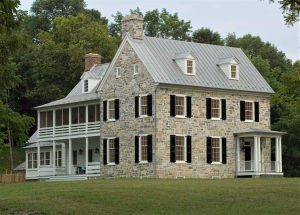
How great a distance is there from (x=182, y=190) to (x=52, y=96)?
137 feet

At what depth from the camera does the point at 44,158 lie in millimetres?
61031

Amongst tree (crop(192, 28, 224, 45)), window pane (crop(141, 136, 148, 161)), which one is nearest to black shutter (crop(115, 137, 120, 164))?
window pane (crop(141, 136, 148, 161))

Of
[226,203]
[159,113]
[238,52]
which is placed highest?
[238,52]

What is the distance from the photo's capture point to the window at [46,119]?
5872cm

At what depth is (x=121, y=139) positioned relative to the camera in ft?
165

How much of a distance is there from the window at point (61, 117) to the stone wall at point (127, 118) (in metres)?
6.11

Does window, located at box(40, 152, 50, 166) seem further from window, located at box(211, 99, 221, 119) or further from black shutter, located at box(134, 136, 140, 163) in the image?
window, located at box(211, 99, 221, 119)

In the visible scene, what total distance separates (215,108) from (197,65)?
120 inches

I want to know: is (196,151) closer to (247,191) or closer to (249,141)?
(249,141)

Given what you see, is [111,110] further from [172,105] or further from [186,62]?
[186,62]

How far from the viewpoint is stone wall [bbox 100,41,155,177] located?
159 feet

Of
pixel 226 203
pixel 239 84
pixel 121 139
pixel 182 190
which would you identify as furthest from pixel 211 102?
pixel 226 203

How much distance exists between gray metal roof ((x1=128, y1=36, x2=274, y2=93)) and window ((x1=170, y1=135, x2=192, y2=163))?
3.29m

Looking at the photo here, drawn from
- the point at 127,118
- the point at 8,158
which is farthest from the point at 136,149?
the point at 8,158
